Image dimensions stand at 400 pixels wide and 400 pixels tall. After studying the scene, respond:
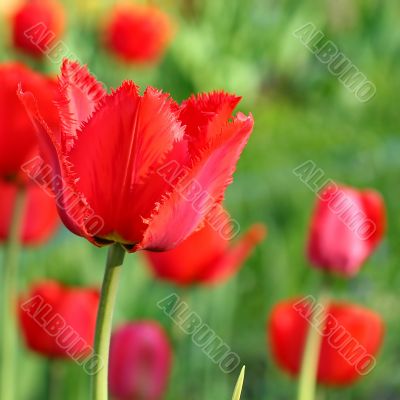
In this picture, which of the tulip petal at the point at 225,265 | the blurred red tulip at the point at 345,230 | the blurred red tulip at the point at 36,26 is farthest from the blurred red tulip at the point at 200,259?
the blurred red tulip at the point at 36,26

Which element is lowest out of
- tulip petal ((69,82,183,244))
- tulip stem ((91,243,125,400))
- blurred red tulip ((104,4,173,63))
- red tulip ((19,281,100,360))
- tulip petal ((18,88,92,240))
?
red tulip ((19,281,100,360))

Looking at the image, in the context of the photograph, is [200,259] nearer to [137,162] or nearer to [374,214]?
[374,214]

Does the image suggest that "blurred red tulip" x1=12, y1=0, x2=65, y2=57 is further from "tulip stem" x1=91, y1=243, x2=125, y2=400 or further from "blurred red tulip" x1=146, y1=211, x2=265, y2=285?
"tulip stem" x1=91, y1=243, x2=125, y2=400

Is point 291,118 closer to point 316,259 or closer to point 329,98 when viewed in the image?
point 329,98

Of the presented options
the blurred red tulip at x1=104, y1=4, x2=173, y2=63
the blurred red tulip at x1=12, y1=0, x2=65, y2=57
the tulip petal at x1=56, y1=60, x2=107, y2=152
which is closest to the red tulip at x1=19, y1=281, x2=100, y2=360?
the tulip petal at x1=56, y1=60, x2=107, y2=152

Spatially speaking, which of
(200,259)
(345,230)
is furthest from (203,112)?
(200,259)
